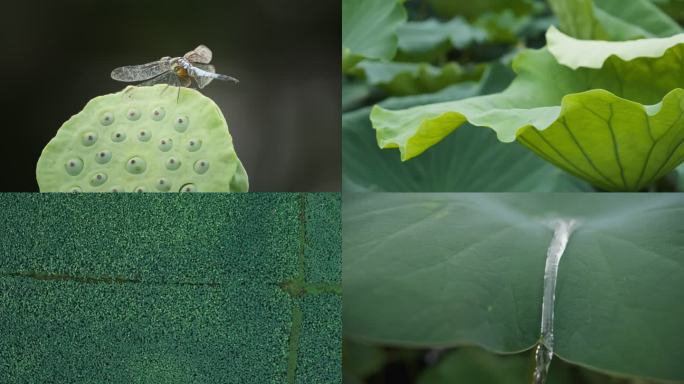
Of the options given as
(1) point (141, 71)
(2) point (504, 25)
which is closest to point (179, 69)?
(1) point (141, 71)

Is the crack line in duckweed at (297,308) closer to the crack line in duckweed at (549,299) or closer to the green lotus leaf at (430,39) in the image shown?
the crack line in duckweed at (549,299)

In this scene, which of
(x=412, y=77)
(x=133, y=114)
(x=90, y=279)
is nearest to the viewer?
(x=90, y=279)

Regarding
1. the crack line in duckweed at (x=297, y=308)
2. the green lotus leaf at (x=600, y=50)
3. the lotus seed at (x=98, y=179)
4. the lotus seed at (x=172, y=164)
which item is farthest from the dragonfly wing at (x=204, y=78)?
the green lotus leaf at (x=600, y=50)

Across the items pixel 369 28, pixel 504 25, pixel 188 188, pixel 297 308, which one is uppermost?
pixel 504 25

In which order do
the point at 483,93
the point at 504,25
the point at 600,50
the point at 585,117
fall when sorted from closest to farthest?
the point at 585,117 → the point at 600,50 → the point at 483,93 → the point at 504,25

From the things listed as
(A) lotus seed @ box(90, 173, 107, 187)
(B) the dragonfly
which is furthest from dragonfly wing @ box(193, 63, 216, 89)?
(A) lotus seed @ box(90, 173, 107, 187)

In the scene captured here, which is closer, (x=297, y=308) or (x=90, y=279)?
(x=297, y=308)

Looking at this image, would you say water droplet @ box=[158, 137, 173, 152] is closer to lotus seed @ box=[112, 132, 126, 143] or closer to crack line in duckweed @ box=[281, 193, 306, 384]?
lotus seed @ box=[112, 132, 126, 143]

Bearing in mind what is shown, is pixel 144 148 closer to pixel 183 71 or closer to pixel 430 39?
pixel 183 71

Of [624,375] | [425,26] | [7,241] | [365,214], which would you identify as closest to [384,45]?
[365,214]
